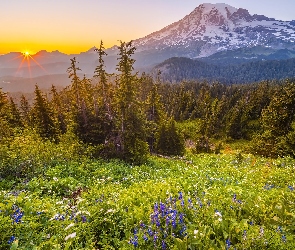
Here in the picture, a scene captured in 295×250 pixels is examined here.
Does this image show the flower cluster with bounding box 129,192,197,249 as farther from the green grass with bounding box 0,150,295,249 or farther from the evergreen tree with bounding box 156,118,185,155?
the evergreen tree with bounding box 156,118,185,155

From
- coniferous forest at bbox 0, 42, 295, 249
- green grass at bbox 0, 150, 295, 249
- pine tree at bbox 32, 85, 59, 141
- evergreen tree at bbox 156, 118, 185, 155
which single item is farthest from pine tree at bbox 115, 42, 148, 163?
evergreen tree at bbox 156, 118, 185, 155

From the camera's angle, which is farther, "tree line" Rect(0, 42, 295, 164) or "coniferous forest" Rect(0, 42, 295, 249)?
"tree line" Rect(0, 42, 295, 164)

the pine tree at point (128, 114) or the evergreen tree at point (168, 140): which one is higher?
the pine tree at point (128, 114)

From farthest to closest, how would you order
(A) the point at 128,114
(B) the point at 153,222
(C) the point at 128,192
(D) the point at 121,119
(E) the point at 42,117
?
(E) the point at 42,117, (A) the point at 128,114, (D) the point at 121,119, (C) the point at 128,192, (B) the point at 153,222

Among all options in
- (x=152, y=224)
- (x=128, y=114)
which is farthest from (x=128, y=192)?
(x=128, y=114)

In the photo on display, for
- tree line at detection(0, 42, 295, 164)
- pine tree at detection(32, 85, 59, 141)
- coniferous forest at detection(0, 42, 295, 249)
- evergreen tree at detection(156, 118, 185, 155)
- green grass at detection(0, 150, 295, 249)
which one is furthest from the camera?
evergreen tree at detection(156, 118, 185, 155)

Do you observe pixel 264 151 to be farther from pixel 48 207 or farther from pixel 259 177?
pixel 48 207

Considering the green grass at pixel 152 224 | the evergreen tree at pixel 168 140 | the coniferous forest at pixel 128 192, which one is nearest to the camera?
the green grass at pixel 152 224

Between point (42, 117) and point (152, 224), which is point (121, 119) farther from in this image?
point (152, 224)

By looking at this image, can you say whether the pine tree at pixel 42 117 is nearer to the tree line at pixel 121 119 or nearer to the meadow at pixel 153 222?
the tree line at pixel 121 119

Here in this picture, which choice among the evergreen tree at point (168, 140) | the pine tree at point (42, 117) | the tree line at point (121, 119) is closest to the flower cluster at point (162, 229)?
the tree line at point (121, 119)

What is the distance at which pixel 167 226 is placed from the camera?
5.95m

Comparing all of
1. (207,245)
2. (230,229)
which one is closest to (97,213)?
(207,245)

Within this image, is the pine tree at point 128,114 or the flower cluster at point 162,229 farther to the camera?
the pine tree at point 128,114
